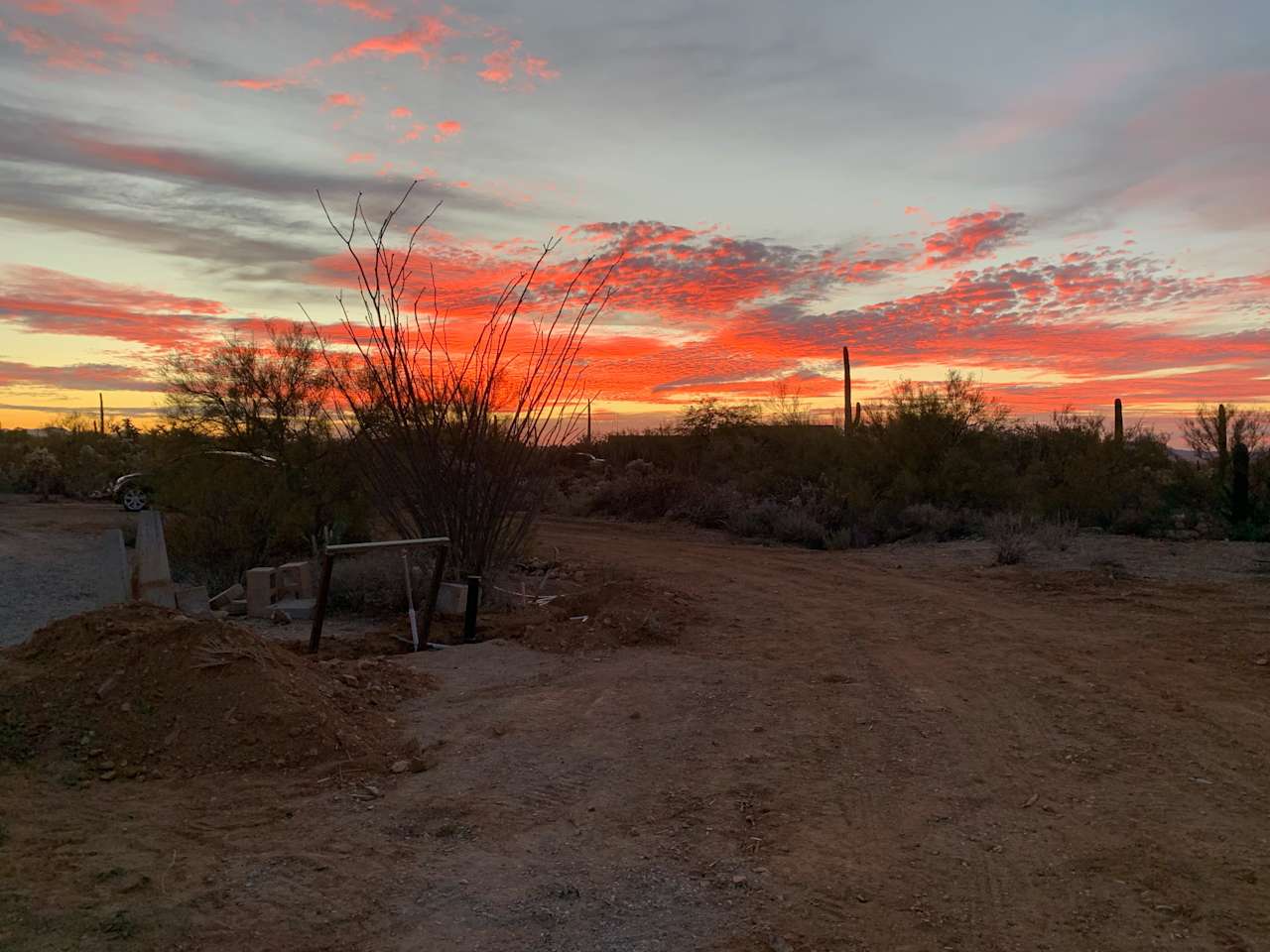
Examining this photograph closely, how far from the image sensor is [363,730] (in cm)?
689

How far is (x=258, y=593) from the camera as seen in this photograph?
39.1 feet

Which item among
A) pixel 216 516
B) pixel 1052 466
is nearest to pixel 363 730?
pixel 216 516

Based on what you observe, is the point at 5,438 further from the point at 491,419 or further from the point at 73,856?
the point at 73,856

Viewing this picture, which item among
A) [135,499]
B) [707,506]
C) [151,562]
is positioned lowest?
[707,506]

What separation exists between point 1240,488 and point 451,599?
15197mm

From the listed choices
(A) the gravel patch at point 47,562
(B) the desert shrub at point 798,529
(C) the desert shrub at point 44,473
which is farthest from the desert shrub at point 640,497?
(C) the desert shrub at point 44,473

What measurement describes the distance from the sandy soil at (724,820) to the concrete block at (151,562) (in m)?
3.25

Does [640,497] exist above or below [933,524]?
above

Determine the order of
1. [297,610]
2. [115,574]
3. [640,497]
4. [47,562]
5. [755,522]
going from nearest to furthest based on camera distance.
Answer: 1. [115,574]
2. [297,610]
3. [47,562]
4. [755,522]
5. [640,497]

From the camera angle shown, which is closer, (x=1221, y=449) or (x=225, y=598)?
(x=225, y=598)

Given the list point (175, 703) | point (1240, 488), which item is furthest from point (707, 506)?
point (175, 703)

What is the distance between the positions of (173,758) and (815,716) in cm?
442

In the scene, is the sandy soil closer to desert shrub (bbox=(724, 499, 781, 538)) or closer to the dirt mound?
the dirt mound

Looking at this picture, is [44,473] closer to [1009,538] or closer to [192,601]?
[192,601]
